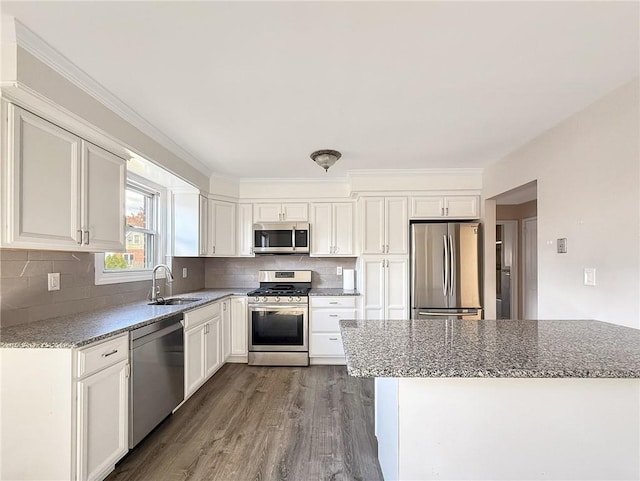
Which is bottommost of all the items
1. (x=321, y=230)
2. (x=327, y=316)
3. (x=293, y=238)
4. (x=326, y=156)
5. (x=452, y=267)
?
(x=327, y=316)

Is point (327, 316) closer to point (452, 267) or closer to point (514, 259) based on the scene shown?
point (452, 267)

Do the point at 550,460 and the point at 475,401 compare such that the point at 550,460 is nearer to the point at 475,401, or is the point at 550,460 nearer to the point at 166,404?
the point at 475,401

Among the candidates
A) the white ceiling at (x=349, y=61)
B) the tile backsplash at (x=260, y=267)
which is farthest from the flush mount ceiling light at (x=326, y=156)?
the tile backsplash at (x=260, y=267)

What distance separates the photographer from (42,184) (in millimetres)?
1588

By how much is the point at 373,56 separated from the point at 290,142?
1.31 metres

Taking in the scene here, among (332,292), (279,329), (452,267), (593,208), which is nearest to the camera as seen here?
(593,208)

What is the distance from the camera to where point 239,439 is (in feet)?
7.25

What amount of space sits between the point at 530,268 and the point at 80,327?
5.54 m

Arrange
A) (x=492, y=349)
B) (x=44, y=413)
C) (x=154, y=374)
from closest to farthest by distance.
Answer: (x=492, y=349), (x=44, y=413), (x=154, y=374)

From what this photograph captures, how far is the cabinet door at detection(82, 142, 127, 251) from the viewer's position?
188 cm

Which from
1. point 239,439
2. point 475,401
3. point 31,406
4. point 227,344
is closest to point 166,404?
point 239,439

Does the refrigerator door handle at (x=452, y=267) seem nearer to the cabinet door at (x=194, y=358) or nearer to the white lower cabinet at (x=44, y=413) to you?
the cabinet door at (x=194, y=358)

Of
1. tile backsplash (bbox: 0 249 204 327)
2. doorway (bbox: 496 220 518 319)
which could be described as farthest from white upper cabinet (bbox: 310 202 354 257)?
doorway (bbox: 496 220 518 319)

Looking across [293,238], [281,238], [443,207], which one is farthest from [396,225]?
[281,238]
